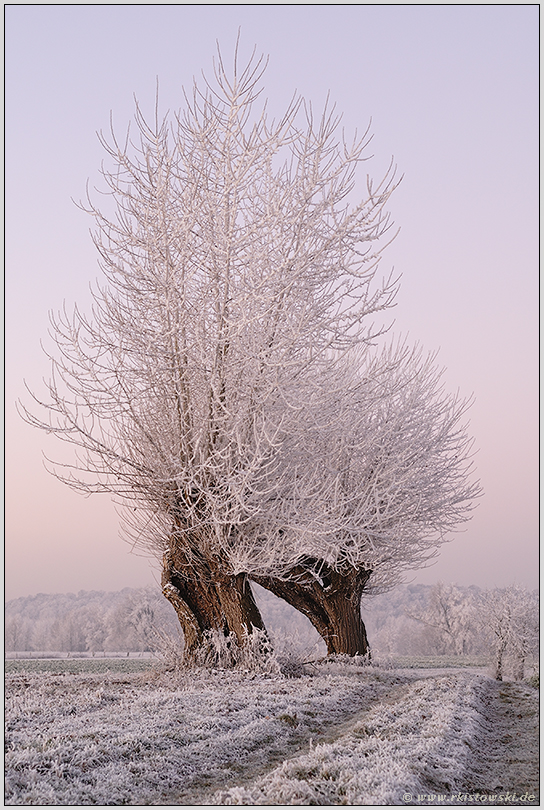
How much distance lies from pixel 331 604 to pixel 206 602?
4649 mm

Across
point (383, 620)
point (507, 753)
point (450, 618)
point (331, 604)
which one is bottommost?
point (383, 620)

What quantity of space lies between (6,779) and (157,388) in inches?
315

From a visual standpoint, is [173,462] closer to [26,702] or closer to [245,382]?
[245,382]

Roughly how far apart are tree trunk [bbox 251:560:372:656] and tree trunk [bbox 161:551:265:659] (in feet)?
10.4

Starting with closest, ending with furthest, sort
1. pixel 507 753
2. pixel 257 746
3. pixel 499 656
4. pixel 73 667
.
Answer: pixel 257 746, pixel 507 753, pixel 73 667, pixel 499 656

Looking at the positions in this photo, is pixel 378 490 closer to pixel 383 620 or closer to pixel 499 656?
pixel 499 656

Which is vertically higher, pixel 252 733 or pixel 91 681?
pixel 252 733

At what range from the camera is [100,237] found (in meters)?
12.0

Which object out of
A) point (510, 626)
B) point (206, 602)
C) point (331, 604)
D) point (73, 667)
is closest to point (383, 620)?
point (510, 626)

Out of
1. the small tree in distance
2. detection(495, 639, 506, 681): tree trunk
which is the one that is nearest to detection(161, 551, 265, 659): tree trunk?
the small tree in distance

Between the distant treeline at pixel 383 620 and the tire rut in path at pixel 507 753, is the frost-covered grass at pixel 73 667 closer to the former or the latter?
the distant treeline at pixel 383 620

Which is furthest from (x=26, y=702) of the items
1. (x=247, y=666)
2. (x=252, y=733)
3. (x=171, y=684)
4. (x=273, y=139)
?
(x=273, y=139)

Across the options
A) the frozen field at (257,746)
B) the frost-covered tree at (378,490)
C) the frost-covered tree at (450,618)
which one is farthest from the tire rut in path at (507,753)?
the frost-covered tree at (450,618)

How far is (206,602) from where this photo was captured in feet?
43.7
